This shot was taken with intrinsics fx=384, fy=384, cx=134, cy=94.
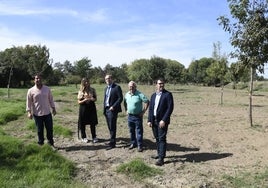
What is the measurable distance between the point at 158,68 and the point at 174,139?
57.8 m

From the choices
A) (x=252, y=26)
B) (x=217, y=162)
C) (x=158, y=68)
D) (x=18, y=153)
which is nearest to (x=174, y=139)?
(x=217, y=162)

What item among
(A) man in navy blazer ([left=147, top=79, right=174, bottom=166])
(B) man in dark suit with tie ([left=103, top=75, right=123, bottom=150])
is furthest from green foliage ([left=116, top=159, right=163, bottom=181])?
(B) man in dark suit with tie ([left=103, top=75, right=123, bottom=150])

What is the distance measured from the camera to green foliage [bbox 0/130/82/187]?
692 centimetres

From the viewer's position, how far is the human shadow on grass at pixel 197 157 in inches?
354

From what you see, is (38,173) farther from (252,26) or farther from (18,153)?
(252,26)

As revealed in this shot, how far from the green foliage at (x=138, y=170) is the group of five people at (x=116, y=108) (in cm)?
A: 53

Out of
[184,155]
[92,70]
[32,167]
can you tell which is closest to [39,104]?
[32,167]

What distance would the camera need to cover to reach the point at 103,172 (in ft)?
26.1

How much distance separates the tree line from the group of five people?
0.98 metres

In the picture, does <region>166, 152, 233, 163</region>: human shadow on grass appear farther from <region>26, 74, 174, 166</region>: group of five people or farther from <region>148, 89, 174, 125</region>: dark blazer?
<region>148, 89, 174, 125</region>: dark blazer

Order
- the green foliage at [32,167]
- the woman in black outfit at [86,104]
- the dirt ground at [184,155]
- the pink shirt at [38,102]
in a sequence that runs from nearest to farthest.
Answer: the green foliage at [32,167]
the dirt ground at [184,155]
the pink shirt at [38,102]
the woman in black outfit at [86,104]

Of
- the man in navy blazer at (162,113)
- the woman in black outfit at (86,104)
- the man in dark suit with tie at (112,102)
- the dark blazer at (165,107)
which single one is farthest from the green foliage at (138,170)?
the woman in black outfit at (86,104)

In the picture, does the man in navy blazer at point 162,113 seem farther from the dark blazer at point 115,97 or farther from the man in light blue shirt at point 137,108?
the dark blazer at point 115,97

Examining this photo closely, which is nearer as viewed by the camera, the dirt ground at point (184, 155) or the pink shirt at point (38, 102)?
the dirt ground at point (184, 155)
